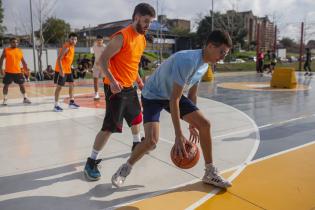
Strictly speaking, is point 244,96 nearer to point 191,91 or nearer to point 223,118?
point 223,118

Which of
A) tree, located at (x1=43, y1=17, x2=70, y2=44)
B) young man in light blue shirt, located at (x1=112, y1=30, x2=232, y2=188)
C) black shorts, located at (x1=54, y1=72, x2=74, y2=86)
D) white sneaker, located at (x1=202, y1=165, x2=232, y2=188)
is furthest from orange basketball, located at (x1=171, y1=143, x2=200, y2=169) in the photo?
tree, located at (x1=43, y1=17, x2=70, y2=44)

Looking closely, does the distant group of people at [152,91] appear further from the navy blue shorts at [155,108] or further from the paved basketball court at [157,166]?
the paved basketball court at [157,166]

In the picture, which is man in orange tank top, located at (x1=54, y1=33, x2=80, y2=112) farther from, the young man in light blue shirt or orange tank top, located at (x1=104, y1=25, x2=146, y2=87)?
the young man in light blue shirt

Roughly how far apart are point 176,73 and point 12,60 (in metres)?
7.79

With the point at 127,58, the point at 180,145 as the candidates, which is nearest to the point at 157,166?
the point at 180,145

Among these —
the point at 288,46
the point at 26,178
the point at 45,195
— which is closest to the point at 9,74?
the point at 26,178

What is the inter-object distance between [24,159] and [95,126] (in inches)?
86.5

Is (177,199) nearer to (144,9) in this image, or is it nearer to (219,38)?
(219,38)

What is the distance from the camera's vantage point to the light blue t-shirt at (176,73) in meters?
3.20

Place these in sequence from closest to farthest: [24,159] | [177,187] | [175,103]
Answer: [175,103] < [177,187] < [24,159]

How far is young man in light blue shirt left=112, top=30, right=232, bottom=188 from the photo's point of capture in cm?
320

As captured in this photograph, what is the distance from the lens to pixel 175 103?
10.4 ft

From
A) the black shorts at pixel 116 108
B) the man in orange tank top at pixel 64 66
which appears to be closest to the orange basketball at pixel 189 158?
the black shorts at pixel 116 108

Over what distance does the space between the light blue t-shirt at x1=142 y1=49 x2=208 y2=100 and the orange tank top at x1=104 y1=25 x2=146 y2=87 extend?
1.65ft
